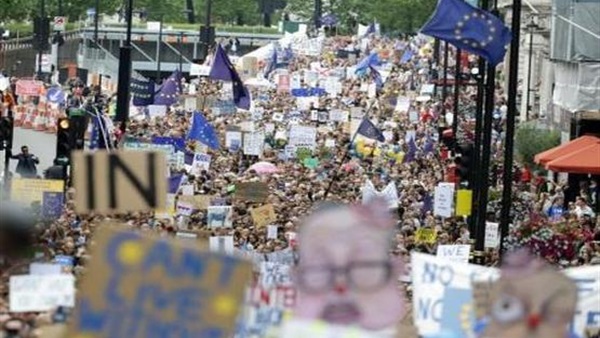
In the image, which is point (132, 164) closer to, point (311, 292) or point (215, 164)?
point (311, 292)

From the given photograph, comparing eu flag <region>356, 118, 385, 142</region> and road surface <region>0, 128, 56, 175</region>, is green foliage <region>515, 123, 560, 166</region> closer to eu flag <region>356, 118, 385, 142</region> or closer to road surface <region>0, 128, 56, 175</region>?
eu flag <region>356, 118, 385, 142</region>

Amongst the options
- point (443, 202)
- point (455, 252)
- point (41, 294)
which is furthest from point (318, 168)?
→ point (41, 294)

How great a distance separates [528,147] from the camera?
51.8 metres

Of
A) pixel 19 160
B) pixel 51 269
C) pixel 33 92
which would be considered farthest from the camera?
pixel 33 92

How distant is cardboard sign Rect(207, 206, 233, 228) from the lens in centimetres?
2930

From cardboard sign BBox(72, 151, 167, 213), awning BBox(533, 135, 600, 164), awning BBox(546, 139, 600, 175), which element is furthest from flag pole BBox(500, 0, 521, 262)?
cardboard sign BBox(72, 151, 167, 213)

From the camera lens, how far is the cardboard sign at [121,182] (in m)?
13.8

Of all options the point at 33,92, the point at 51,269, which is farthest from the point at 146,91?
the point at 51,269

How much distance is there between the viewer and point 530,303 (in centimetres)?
1216

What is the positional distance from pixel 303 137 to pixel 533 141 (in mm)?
6376

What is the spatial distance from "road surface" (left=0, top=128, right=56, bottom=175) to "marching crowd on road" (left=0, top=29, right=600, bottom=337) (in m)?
1.24

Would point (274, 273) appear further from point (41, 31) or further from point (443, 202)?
point (41, 31)

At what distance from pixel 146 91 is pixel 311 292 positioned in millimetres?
45577

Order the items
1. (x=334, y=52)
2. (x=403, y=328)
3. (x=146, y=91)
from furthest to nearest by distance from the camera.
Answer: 1. (x=334, y=52)
2. (x=146, y=91)
3. (x=403, y=328)
